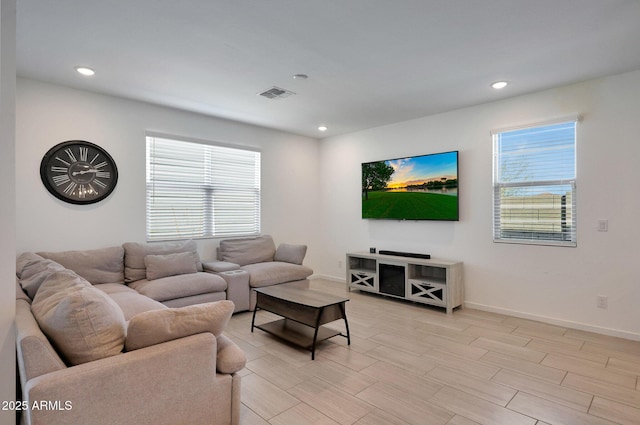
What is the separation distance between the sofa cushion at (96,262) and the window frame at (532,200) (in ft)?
14.8

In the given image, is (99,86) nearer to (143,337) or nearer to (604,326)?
(143,337)

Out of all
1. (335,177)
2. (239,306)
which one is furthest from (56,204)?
(335,177)

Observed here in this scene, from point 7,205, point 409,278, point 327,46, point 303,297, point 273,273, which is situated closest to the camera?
point 7,205

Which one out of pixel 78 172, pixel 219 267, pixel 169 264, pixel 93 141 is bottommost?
pixel 219 267

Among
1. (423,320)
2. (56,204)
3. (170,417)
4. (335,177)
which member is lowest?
(423,320)

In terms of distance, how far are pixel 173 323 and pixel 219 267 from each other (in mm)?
2652

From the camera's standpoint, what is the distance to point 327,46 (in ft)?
9.22

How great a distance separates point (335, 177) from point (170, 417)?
16.1ft

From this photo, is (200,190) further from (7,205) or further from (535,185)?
(535,185)

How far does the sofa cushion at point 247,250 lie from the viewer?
4.80 m

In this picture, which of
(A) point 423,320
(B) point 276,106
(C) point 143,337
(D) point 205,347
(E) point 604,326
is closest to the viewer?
(C) point 143,337

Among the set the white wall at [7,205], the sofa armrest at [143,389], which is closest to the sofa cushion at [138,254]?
the white wall at [7,205]

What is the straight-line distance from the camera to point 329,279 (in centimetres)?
616

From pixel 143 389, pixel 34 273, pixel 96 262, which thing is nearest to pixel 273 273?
pixel 96 262
